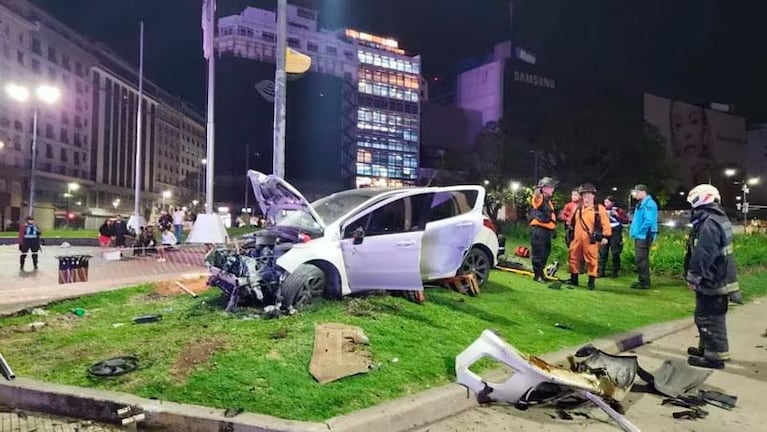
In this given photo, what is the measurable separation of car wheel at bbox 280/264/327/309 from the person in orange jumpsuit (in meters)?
5.11

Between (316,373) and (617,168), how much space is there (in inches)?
2078

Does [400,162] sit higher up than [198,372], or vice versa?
[400,162]

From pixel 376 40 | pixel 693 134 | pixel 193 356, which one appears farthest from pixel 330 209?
pixel 693 134

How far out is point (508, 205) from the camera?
34.0 m

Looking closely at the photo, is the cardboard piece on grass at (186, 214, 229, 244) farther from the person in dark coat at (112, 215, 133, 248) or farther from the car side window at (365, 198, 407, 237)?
the person in dark coat at (112, 215, 133, 248)

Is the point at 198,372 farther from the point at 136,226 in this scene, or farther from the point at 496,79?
the point at 496,79

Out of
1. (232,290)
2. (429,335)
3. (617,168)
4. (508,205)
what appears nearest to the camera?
(429,335)

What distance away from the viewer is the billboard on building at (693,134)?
107 metres

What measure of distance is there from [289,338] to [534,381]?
2.47 meters

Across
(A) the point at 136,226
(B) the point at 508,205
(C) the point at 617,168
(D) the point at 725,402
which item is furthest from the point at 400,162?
(D) the point at 725,402

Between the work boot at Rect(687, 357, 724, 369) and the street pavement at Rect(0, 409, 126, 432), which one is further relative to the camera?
the work boot at Rect(687, 357, 724, 369)

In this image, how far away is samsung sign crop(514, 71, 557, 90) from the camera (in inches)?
3652

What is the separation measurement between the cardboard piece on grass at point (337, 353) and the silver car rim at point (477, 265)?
335 centimetres

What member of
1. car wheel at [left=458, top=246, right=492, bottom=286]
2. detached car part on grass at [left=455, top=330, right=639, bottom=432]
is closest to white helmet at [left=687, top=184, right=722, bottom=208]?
detached car part on grass at [left=455, top=330, right=639, bottom=432]
